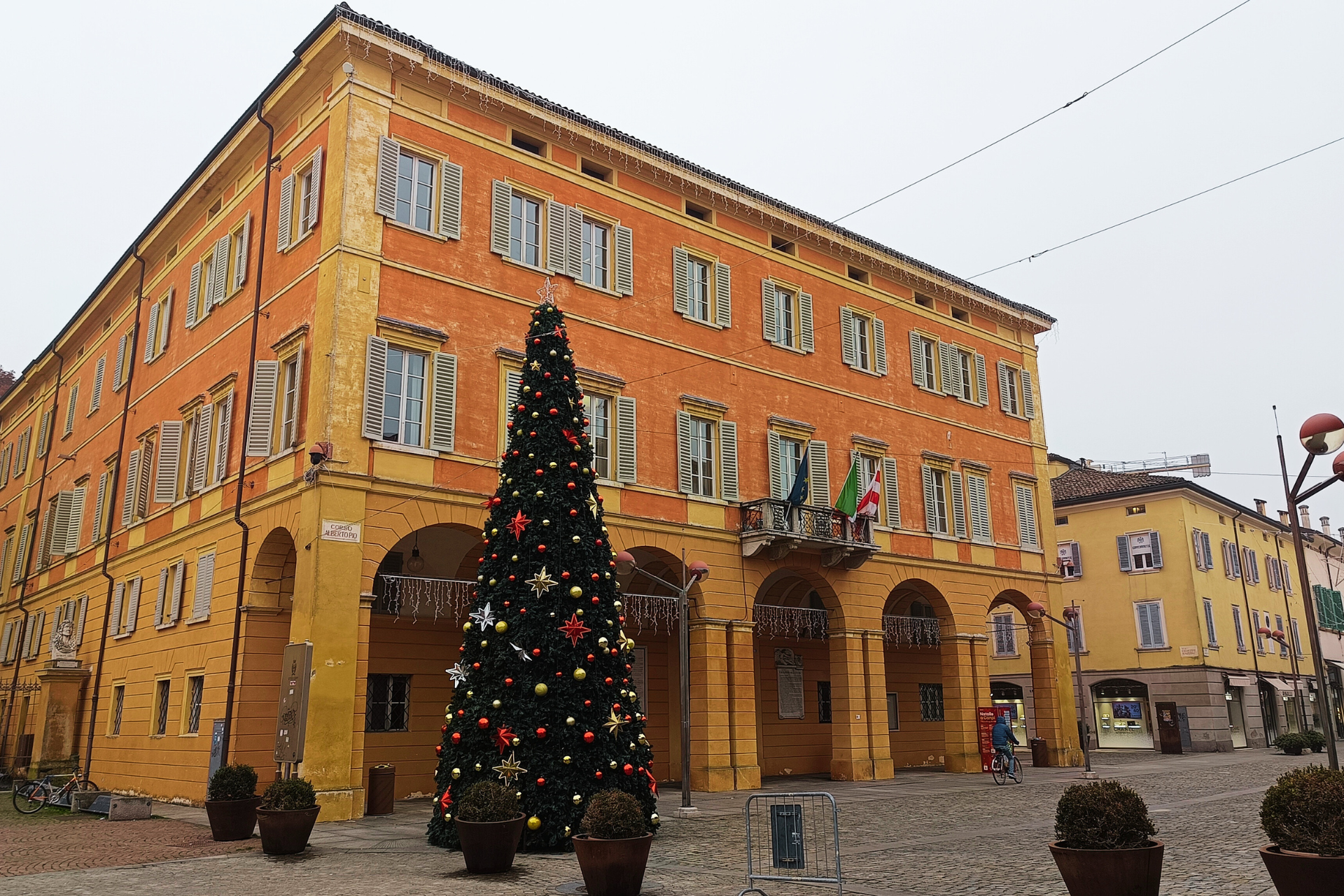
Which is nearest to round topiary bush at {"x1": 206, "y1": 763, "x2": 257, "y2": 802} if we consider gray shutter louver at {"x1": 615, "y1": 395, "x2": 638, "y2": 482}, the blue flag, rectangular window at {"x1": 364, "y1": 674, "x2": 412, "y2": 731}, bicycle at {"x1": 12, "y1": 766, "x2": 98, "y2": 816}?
rectangular window at {"x1": 364, "y1": 674, "x2": 412, "y2": 731}

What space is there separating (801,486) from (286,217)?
1223 cm

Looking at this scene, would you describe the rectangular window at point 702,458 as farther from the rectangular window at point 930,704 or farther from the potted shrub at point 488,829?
the rectangular window at point 930,704

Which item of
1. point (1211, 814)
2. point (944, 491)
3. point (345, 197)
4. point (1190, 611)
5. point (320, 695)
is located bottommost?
point (1211, 814)

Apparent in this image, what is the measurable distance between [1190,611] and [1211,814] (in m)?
25.5

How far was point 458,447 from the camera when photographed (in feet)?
62.4

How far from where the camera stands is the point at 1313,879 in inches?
275

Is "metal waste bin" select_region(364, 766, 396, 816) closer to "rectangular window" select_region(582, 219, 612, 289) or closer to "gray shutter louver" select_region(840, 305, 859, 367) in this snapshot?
"rectangular window" select_region(582, 219, 612, 289)

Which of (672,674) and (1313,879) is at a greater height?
(672,674)

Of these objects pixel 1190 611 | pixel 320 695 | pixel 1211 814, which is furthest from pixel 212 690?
pixel 1190 611

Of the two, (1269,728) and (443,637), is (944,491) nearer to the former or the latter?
(443,637)

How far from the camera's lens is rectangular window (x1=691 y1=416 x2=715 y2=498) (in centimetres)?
2312

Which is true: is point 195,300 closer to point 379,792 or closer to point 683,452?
point 683,452

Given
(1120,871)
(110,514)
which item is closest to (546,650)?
(1120,871)

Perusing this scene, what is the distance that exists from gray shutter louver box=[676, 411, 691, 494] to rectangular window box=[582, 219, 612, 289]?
11.1 feet
